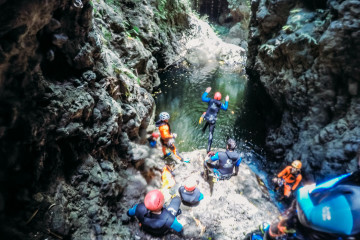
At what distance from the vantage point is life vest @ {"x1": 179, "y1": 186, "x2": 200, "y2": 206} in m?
4.96

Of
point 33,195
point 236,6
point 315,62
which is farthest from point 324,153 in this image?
point 236,6

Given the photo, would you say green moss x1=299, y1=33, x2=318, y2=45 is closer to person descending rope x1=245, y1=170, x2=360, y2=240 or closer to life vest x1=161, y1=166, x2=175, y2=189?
person descending rope x1=245, y1=170, x2=360, y2=240

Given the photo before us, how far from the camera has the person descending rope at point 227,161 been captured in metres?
5.81

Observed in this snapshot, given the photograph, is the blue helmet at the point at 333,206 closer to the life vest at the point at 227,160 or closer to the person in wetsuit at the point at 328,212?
the person in wetsuit at the point at 328,212

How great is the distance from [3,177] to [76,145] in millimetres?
1630

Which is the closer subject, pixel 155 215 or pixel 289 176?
pixel 155 215

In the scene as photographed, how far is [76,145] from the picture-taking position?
3.70 meters

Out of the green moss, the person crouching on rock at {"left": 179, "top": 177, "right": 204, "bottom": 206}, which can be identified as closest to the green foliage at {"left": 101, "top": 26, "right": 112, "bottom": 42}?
the person crouching on rock at {"left": 179, "top": 177, "right": 204, "bottom": 206}

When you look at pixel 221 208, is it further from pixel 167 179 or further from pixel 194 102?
pixel 194 102

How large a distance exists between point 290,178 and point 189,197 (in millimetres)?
3521

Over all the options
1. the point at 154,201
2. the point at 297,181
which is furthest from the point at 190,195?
the point at 297,181

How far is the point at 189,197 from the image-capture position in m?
4.97

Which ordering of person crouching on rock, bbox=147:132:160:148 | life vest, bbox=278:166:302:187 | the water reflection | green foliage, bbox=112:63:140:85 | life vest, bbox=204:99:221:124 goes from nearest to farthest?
green foliage, bbox=112:63:140:85 < life vest, bbox=278:166:302:187 < person crouching on rock, bbox=147:132:160:148 < life vest, bbox=204:99:221:124 < the water reflection

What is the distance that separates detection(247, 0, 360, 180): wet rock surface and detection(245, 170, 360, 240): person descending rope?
11.9ft
